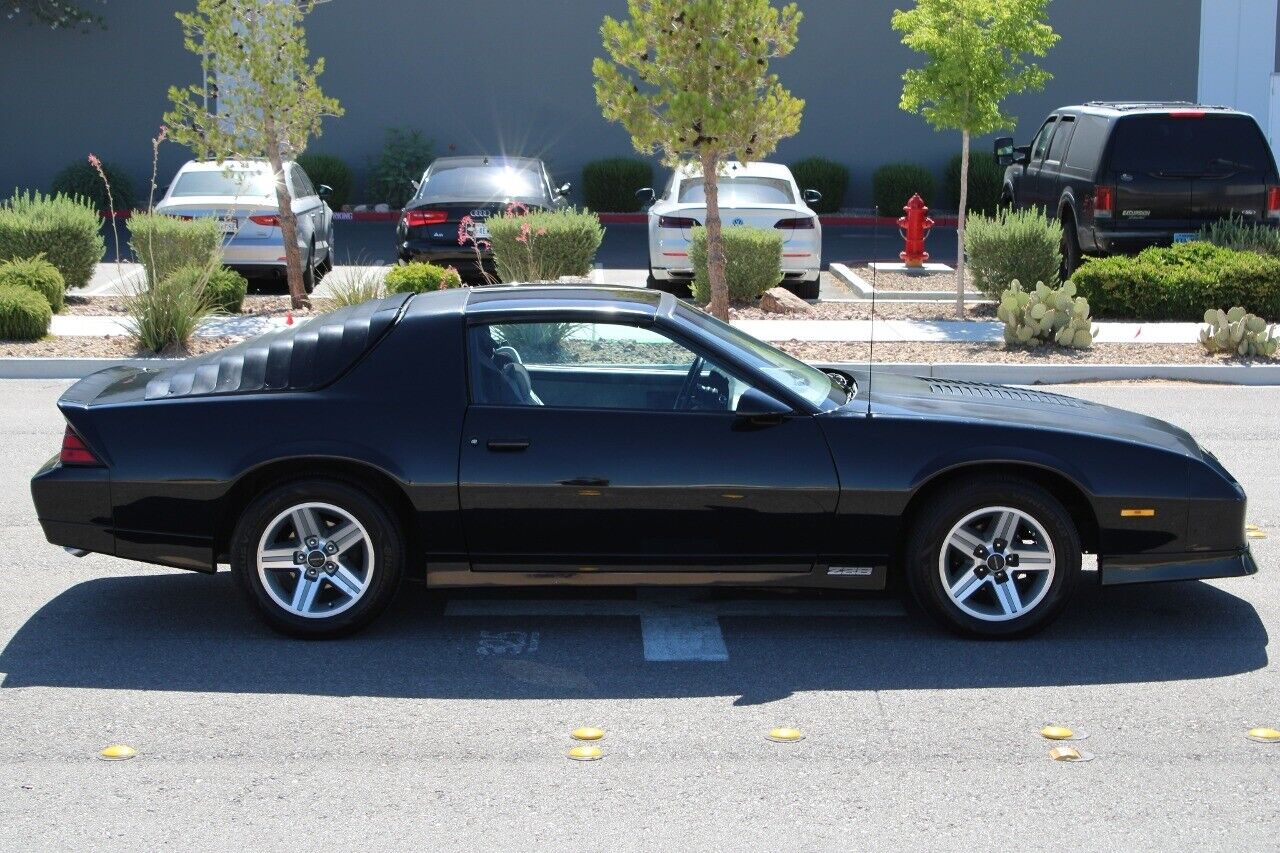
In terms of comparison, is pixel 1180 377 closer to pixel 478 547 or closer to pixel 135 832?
pixel 478 547

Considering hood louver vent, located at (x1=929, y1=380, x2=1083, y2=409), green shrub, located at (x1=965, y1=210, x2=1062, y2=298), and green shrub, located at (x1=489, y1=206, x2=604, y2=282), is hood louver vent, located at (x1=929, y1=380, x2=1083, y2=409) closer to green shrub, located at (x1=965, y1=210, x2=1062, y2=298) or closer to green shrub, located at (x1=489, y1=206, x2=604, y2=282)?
green shrub, located at (x1=489, y1=206, x2=604, y2=282)

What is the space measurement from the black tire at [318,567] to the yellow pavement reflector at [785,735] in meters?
1.70

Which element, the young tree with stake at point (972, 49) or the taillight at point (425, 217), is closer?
the young tree with stake at point (972, 49)

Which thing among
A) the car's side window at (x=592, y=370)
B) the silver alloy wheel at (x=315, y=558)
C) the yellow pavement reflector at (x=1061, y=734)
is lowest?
the yellow pavement reflector at (x=1061, y=734)

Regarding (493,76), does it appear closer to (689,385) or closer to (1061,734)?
(689,385)

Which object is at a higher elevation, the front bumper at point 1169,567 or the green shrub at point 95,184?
the green shrub at point 95,184

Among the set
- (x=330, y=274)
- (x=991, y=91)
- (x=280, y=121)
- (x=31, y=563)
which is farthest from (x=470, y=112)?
(x=31, y=563)

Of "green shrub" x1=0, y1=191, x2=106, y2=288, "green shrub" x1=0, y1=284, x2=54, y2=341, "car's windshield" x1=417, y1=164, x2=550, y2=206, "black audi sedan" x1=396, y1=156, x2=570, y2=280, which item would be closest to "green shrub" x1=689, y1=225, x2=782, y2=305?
"black audi sedan" x1=396, y1=156, x2=570, y2=280

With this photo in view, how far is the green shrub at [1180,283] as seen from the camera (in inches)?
628

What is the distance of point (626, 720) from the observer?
18.8 ft

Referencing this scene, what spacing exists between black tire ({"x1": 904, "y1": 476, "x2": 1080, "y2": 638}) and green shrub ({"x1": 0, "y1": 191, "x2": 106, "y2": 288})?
42.7 ft

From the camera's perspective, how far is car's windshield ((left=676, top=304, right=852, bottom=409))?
663 cm

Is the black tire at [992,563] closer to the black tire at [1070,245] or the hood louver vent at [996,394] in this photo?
the hood louver vent at [996,394]

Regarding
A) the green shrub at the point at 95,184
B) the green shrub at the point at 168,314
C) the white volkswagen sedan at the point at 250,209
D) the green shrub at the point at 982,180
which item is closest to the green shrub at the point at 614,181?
the green shrub at the point at 982,180
